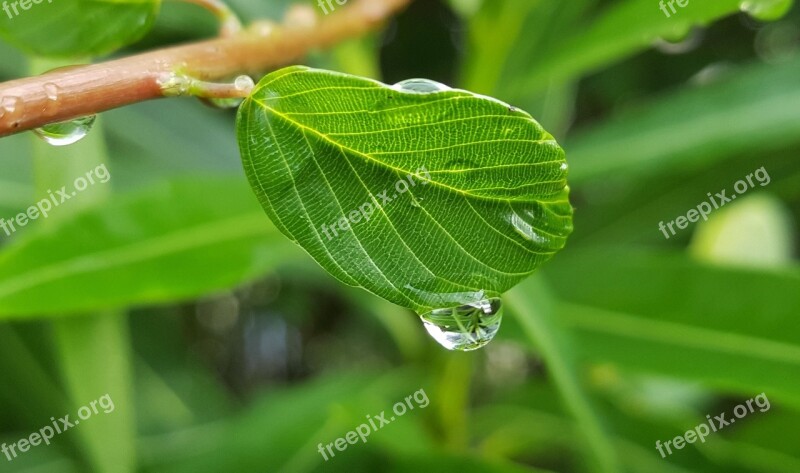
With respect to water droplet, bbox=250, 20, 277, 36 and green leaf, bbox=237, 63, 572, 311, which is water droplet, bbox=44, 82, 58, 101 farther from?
water droplet, bbox=250, 20, 277, 36

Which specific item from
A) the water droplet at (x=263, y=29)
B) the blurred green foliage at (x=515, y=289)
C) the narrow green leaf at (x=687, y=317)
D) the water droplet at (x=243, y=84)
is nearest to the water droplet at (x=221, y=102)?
the water droplet at (x=243, y=84)

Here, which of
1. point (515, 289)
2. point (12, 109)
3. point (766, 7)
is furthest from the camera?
point (515, 289)

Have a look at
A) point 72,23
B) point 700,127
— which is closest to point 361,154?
point 72,23

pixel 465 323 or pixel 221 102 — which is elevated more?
pixel 221 102

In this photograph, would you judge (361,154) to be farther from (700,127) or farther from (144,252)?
(700,127)

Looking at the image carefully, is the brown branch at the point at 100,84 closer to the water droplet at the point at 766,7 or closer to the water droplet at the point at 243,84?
the water droplet at the point at 243,84

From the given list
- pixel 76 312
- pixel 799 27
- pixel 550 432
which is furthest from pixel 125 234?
pixel 799 27
